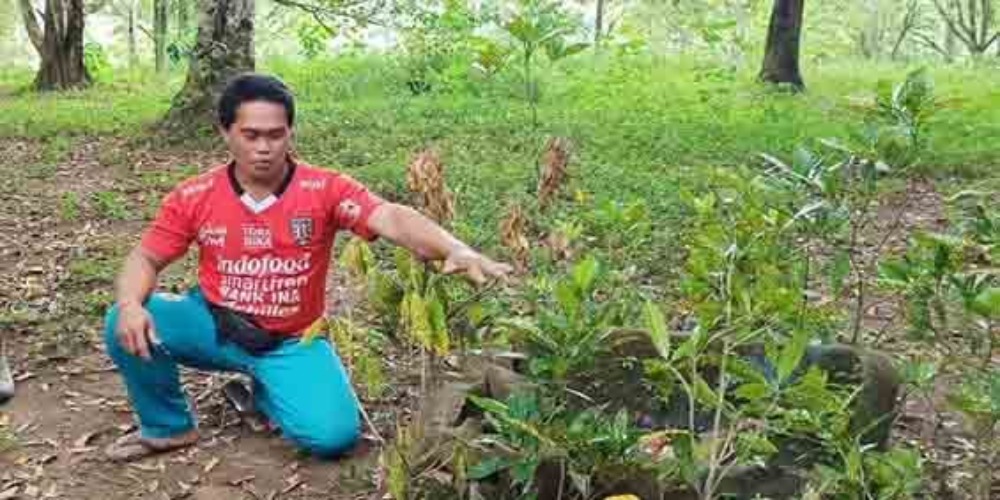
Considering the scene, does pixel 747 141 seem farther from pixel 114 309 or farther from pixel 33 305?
pixel 114 309

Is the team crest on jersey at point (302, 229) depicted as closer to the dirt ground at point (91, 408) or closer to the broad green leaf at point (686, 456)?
the dirt ground at point (91, 408)

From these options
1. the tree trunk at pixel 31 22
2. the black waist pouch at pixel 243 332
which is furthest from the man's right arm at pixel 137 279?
the tree trunk at pixel 31 22

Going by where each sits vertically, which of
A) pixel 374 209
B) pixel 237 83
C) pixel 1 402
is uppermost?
pixel 237 83

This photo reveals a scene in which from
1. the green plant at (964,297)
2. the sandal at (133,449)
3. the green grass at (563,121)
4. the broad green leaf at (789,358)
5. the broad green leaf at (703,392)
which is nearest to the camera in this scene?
the broad green leaf at (789,358)

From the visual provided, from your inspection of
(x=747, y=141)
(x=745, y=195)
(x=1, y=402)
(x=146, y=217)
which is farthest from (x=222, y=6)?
(x=745, y=195)

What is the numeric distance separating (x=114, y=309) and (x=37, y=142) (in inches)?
233

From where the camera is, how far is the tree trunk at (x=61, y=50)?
13.0 meters

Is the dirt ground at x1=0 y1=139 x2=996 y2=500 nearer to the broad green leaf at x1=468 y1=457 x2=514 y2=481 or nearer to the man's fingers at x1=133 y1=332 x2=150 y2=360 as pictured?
the man's fingers at x1=133 y1=332 x2=150 y2=360

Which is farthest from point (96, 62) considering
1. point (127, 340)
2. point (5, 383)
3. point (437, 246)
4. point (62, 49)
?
point (437, 246)

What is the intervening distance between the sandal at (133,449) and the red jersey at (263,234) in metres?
0.48

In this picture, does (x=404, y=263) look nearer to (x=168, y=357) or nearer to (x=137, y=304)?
(x=137, y=304)

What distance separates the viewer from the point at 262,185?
346 cm

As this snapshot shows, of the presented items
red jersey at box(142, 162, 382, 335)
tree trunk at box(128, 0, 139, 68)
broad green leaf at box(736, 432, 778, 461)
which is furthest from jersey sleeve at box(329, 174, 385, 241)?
tree trunk at box(128, 0, 139, 68)

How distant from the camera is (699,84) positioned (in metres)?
11.8
